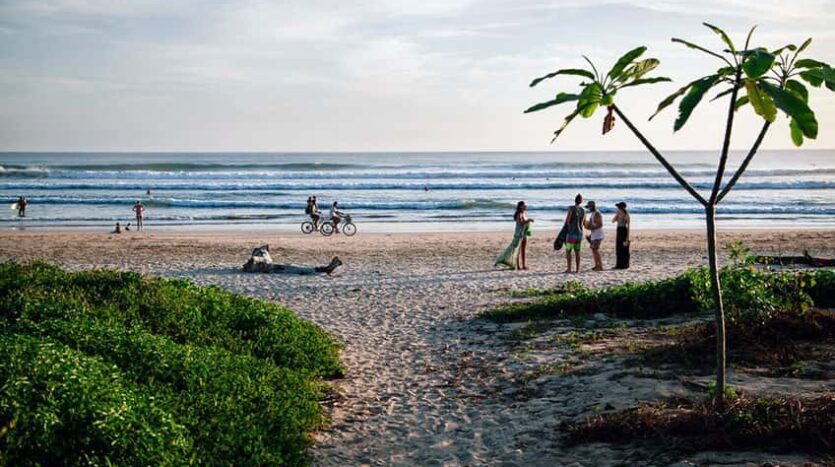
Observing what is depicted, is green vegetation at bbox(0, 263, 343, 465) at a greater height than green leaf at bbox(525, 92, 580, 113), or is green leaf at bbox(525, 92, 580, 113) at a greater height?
green leaf at bbox(525, 92, 580, 113)

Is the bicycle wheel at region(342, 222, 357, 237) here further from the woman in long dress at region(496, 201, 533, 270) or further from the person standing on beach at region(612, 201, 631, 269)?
the person standing on beach at region(612, 201, 631, 269)

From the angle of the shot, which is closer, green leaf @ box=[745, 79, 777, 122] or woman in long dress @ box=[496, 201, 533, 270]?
green leaf @ box=[745, 79, 777, 122]

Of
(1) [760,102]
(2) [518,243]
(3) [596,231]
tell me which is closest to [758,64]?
(1) [760,102]

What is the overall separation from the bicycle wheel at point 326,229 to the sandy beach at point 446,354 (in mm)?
5535

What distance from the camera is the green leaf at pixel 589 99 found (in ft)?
Answer: 16.3

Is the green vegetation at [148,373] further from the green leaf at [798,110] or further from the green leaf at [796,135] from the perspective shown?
Result: the green leaf at [796,135]

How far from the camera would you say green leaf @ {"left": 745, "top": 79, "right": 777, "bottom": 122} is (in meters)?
4.31

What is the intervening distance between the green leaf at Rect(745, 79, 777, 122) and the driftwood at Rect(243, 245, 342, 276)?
12475 mm

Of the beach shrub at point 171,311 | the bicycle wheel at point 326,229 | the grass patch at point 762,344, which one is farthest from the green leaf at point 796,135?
the bicycle wheel at point 326,229

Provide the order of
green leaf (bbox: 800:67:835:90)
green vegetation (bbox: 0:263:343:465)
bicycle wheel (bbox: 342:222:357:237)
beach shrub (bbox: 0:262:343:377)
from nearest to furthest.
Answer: green vegetation (bbox: 0:263:343:465) < green leaf (bbox: 800:67:835:90) < beach shrub (bbox: 0:262:343:377) < bicycle wheel (bbox: 342:222:357:237)

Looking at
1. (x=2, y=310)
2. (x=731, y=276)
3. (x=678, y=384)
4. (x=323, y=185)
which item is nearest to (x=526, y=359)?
(x=678, y=384)

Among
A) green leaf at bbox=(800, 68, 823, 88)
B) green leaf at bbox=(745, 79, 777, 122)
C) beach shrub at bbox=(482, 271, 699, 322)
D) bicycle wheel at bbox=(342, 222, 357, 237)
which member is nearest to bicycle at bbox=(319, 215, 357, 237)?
bicycle wheel at bbox=(342, 222, 357, 237)

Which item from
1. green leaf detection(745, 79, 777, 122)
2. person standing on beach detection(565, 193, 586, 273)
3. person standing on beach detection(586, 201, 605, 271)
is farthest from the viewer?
person standing on beach detection(586, 201, 605, 271)

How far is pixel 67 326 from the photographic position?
236 inches
